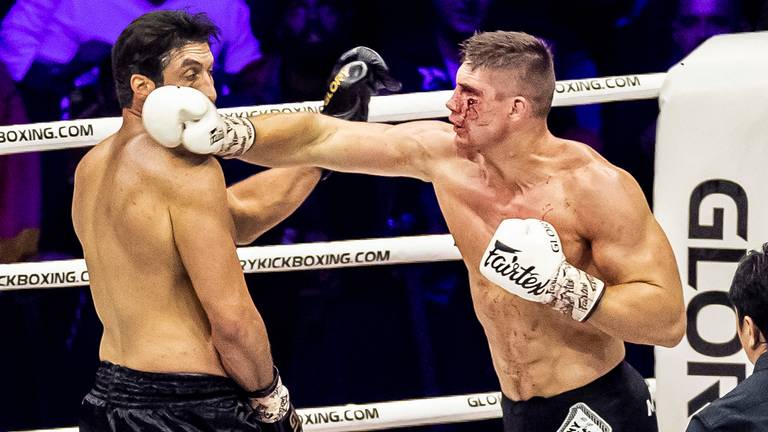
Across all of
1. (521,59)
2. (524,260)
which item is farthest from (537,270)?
(521,59)

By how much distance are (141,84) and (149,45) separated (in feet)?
0.25

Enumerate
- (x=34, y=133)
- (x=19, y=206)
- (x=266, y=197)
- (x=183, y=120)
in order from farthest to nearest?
(x=19, y=206) → (x=34, y=133) → (x=266, y=197) → (x=183, y=120)

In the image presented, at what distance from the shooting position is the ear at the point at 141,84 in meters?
2.11

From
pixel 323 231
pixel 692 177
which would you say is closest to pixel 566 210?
pixel 692 177

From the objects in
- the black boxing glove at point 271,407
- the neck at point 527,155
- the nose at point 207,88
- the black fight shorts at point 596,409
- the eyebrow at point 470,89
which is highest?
the nose at point 207,88

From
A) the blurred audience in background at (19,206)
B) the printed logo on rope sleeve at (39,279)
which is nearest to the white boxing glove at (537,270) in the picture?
the printed logo on rope sleeve at (39,279)

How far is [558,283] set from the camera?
6.75 feet

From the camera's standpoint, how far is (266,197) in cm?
247

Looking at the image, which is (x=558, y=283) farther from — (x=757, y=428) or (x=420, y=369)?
(x=420, y=369)

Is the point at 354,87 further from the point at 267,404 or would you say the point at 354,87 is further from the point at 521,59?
the point at 267,404

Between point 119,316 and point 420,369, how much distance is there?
1394 millimetres

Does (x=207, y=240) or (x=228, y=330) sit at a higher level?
(x=207, y=240)

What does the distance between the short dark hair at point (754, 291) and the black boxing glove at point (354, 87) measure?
3.24ft

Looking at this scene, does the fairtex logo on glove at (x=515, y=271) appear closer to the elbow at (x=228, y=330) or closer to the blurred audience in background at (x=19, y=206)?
the elbow at (x=228, y=330)
